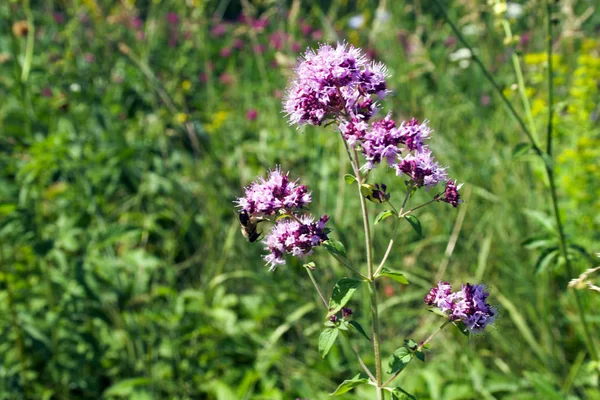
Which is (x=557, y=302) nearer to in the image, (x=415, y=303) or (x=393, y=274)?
(x=415, y=303)

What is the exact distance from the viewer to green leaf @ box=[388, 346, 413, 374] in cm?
117

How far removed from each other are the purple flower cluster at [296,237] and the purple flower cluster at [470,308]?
26cm

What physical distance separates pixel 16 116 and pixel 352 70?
395 cm

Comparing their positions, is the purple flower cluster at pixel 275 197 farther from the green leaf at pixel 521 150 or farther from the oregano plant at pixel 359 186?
the green leaf at pixel 521 150

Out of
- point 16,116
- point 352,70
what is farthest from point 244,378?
point 16,116

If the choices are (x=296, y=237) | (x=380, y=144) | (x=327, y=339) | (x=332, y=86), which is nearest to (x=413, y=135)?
(x=380, y=144)

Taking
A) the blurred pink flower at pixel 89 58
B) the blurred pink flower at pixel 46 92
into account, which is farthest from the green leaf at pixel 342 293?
the blurred pink flower at pixel 89 58

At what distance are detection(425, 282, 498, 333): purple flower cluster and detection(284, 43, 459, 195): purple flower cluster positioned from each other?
17cm

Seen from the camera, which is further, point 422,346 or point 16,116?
point 16,116

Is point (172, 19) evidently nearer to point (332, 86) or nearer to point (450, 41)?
point (450, 41)

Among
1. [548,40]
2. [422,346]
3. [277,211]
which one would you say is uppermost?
[548,40]

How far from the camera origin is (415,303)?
320 cm

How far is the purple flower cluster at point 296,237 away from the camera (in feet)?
3.90

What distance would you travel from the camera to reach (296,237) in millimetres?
1201
